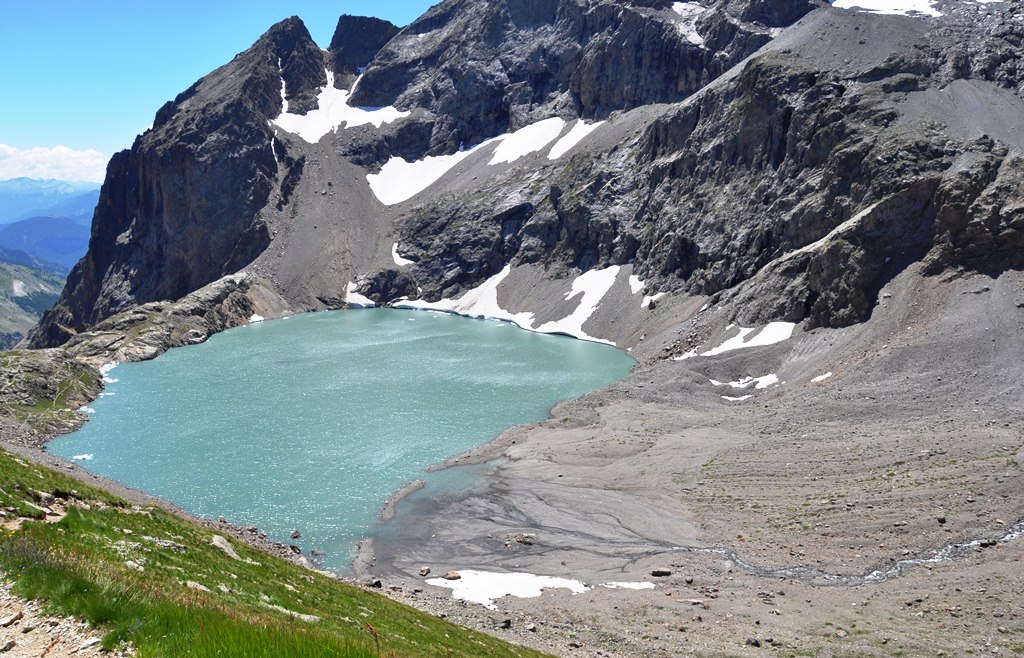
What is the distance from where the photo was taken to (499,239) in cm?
12888

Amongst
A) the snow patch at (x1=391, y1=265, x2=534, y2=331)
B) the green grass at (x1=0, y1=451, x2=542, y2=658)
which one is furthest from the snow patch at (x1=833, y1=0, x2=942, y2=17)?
the green grass at (x1=0, y1=451, x2=542, y2=658)

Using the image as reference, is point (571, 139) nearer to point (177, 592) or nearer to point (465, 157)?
point (465, 157)

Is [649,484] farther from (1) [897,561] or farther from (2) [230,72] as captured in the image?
(2) [230,72]

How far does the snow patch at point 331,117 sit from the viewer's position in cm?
15975

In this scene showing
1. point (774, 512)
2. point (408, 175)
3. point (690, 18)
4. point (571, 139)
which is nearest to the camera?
point (774, 512)

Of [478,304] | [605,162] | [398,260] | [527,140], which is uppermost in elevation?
[527,140]

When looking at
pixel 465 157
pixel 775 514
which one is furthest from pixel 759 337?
pixel 465 157

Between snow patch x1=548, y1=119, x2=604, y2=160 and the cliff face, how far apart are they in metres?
2.32

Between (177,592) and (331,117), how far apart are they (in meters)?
166

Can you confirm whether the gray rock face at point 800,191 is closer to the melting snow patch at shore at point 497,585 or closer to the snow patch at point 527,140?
the snow patch at point 527,140

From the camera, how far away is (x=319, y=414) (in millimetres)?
64750

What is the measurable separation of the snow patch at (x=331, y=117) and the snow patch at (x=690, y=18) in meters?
64.5

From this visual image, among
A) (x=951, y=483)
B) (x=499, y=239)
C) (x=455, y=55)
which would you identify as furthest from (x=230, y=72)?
(x=951, y=483)

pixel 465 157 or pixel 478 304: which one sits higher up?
pixel 465 157
